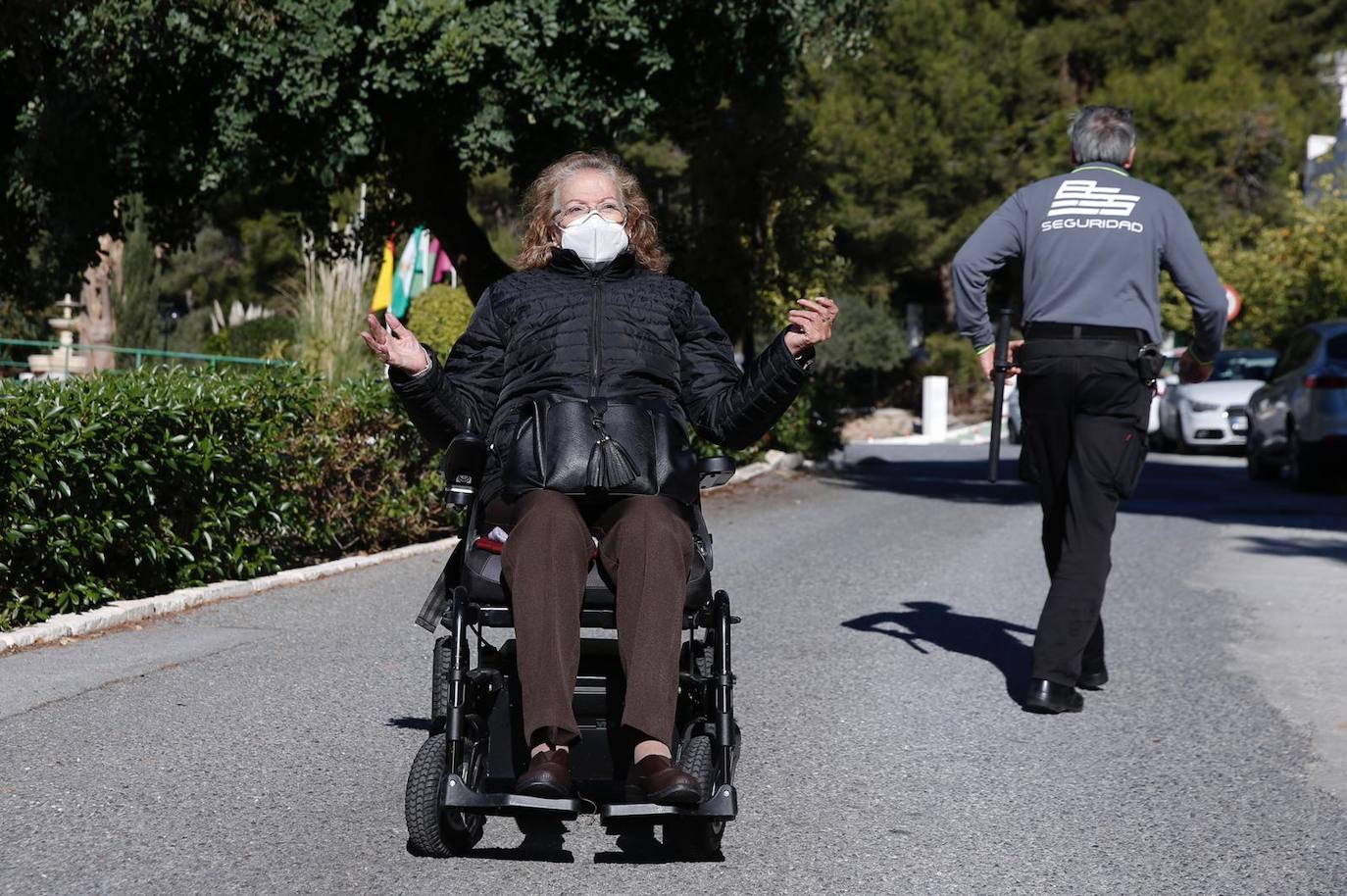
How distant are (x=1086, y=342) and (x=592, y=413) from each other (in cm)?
246

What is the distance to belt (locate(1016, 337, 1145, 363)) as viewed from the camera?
6.04m

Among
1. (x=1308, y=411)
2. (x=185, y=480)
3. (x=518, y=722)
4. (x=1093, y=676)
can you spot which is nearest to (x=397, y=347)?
(x=518, y=722)

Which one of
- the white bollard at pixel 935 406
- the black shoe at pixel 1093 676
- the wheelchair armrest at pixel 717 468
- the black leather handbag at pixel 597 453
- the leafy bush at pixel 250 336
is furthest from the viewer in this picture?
the white bollard at pixel 935 406

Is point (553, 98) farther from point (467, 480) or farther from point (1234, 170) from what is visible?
point (1234, 170)

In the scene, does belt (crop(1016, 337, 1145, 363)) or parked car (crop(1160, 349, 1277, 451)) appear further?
parked car (crop(1160, 349, 1277, 451))

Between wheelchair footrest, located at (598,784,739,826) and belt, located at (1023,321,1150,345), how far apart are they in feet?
8.87

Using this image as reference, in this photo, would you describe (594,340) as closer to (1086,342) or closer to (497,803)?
(497,803)

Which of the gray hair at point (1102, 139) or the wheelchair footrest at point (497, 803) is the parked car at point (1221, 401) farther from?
the wheelchair footrest at point (497, 803)

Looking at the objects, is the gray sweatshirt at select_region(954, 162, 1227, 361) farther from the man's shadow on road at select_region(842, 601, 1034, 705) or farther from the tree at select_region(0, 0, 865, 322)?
the tree at select_region(0, 0, 865, 322)

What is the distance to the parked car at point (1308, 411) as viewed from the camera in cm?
1622

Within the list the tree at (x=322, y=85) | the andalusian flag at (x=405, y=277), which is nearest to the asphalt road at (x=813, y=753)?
the tree at (x=322, y=85)

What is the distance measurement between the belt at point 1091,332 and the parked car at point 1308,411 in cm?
1092

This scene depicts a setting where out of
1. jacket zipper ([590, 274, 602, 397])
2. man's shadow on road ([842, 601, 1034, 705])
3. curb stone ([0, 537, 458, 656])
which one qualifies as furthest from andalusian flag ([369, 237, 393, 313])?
jacket zipper ([590, 274, 602, 397])

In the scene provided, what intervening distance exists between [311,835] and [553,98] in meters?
9.99
